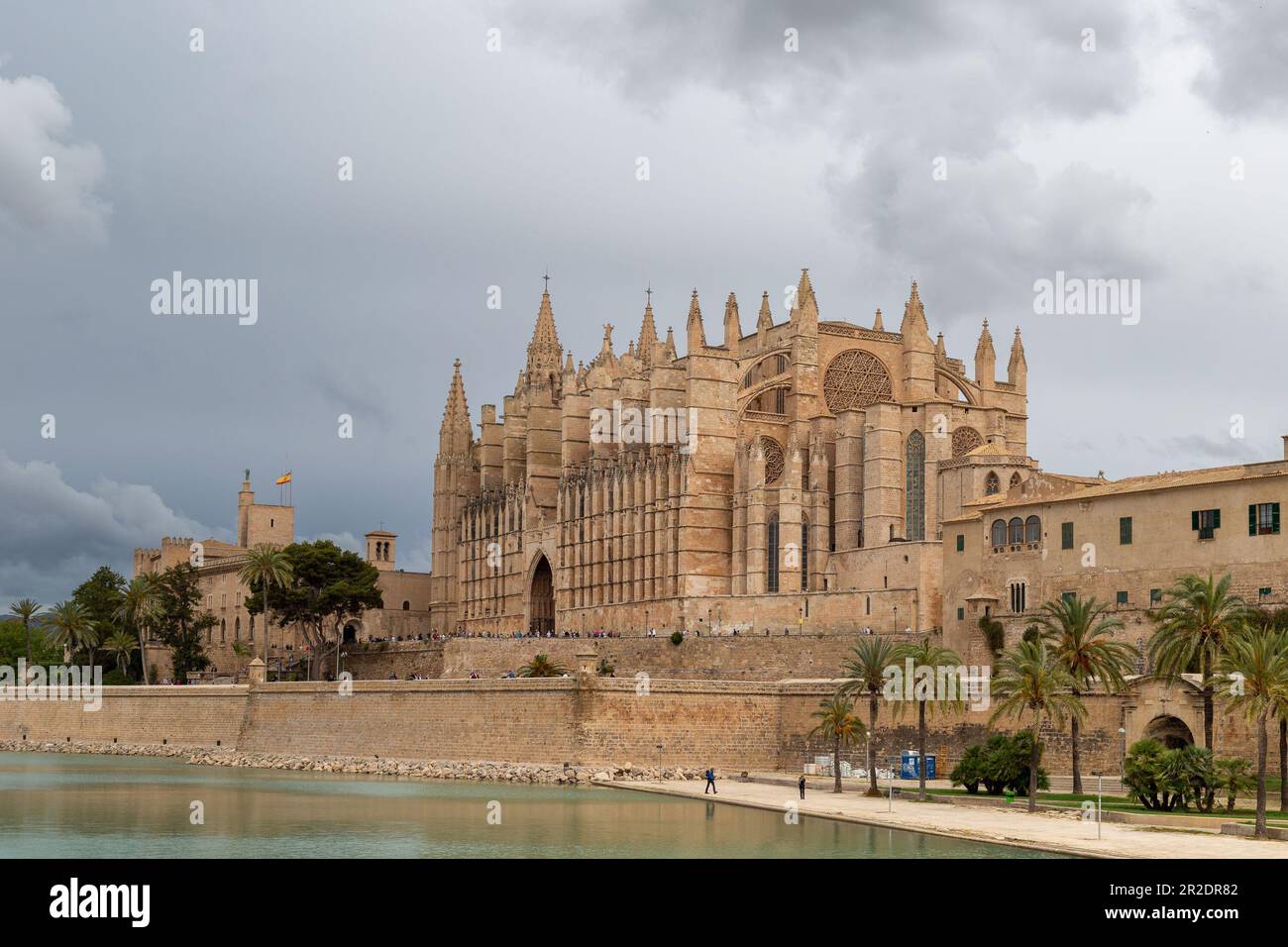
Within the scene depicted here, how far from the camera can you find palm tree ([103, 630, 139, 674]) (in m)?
84.3

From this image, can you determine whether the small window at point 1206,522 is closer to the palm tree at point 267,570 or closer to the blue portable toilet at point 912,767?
the blue portable toilet at point 912,767

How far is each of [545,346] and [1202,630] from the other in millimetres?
63487

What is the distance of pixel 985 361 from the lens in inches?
3022

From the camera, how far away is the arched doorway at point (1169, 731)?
144ft

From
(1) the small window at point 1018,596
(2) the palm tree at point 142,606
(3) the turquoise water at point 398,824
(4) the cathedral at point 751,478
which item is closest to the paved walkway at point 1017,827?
(3) the turquoise water at point 398,824

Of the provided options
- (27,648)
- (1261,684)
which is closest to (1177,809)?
(1261,684)

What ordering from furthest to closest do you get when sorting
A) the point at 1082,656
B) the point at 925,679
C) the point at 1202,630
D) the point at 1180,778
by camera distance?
1. the point at 925,679
2. the point at 1082,656
3. the point at 1202,630
4. the point at 1180,778

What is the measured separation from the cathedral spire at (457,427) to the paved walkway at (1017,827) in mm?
51545

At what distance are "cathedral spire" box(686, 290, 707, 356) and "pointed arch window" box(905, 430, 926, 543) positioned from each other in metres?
10.9

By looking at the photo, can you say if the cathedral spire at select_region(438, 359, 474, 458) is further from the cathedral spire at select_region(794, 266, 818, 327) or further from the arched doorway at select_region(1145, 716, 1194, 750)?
the arched doorway at select_region(1145, 716, 1194, 750)

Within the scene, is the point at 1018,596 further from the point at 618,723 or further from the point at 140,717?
the point at 140,717

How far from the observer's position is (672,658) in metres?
68.6
